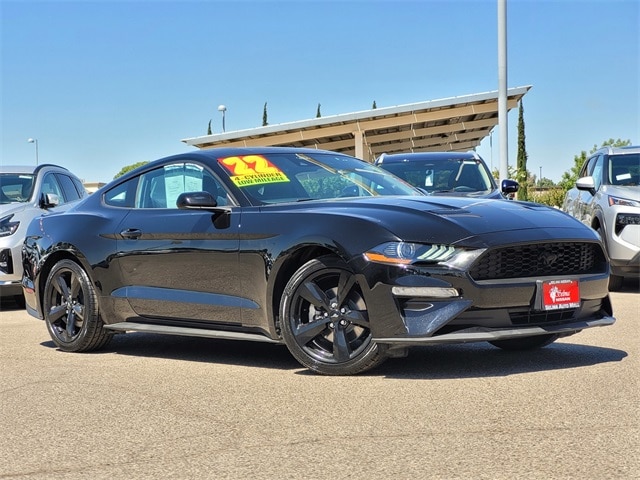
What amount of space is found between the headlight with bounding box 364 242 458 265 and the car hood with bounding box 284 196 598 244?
44 millimetres

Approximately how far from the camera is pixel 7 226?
11883 mm

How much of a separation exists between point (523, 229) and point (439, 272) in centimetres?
62

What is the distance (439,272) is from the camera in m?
5.59

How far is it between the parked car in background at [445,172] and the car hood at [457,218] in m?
6.73

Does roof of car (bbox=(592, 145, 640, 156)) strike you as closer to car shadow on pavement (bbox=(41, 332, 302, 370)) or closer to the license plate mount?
car shadow on pavement (bbox=(41, 332, 302, 370))

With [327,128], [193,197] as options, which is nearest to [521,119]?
[327,128]

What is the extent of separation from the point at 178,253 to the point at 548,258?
2.48 metres

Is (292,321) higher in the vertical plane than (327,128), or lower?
lower

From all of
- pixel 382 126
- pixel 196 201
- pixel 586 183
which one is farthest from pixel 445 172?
pixel 382 126

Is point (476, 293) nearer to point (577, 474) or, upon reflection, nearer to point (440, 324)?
point (440, 324)

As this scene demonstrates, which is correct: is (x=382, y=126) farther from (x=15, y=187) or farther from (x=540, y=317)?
(x=540, y=317)

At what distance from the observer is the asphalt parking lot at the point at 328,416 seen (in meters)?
4.02

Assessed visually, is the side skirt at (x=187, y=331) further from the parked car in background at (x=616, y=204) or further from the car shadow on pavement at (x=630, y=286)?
the car shadow on pavement at (x=630, y=286)

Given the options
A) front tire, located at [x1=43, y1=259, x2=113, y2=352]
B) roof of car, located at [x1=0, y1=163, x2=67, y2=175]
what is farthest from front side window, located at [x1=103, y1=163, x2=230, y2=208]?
roof of car, located at [x1=0, y1=163, x2=67, y2=175]
